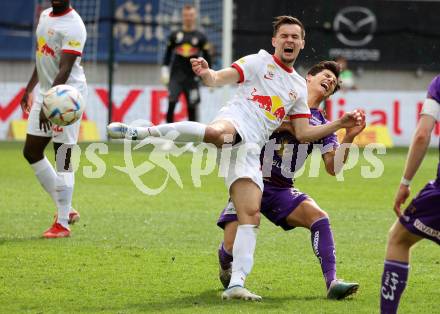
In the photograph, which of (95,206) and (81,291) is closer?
(81,291)

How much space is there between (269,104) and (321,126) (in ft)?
1.28

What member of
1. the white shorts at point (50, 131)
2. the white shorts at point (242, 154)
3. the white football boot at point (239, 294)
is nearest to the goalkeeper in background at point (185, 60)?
the white shorts at point (50, 131)

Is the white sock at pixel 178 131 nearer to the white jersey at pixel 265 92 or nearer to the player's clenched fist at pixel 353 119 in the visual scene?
the white jersey at pixel 265 92

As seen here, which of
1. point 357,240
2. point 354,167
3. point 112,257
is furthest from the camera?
point 354,167

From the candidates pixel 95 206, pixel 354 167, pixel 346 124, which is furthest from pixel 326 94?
pixel 354 167

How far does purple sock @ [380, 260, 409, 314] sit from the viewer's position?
587 centimetres

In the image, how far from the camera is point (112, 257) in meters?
8.73

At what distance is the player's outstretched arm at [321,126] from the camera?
6855mm

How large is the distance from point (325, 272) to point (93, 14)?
20057mm

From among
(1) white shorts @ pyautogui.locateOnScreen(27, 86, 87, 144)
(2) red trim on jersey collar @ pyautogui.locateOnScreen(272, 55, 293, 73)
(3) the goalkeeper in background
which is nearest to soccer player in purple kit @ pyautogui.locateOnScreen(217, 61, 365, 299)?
(2) red trim on jersey collar @ pyautogui.locateOnScreen(272, 55, 293, 73)

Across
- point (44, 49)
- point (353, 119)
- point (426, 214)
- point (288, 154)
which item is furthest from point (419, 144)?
point (44, 49)

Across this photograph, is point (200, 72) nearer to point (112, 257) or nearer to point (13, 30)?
point (112, 257)

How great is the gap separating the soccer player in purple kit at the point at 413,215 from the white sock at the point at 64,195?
463 centimetres

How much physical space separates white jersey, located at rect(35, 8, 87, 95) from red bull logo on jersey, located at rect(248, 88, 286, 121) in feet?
10.3
